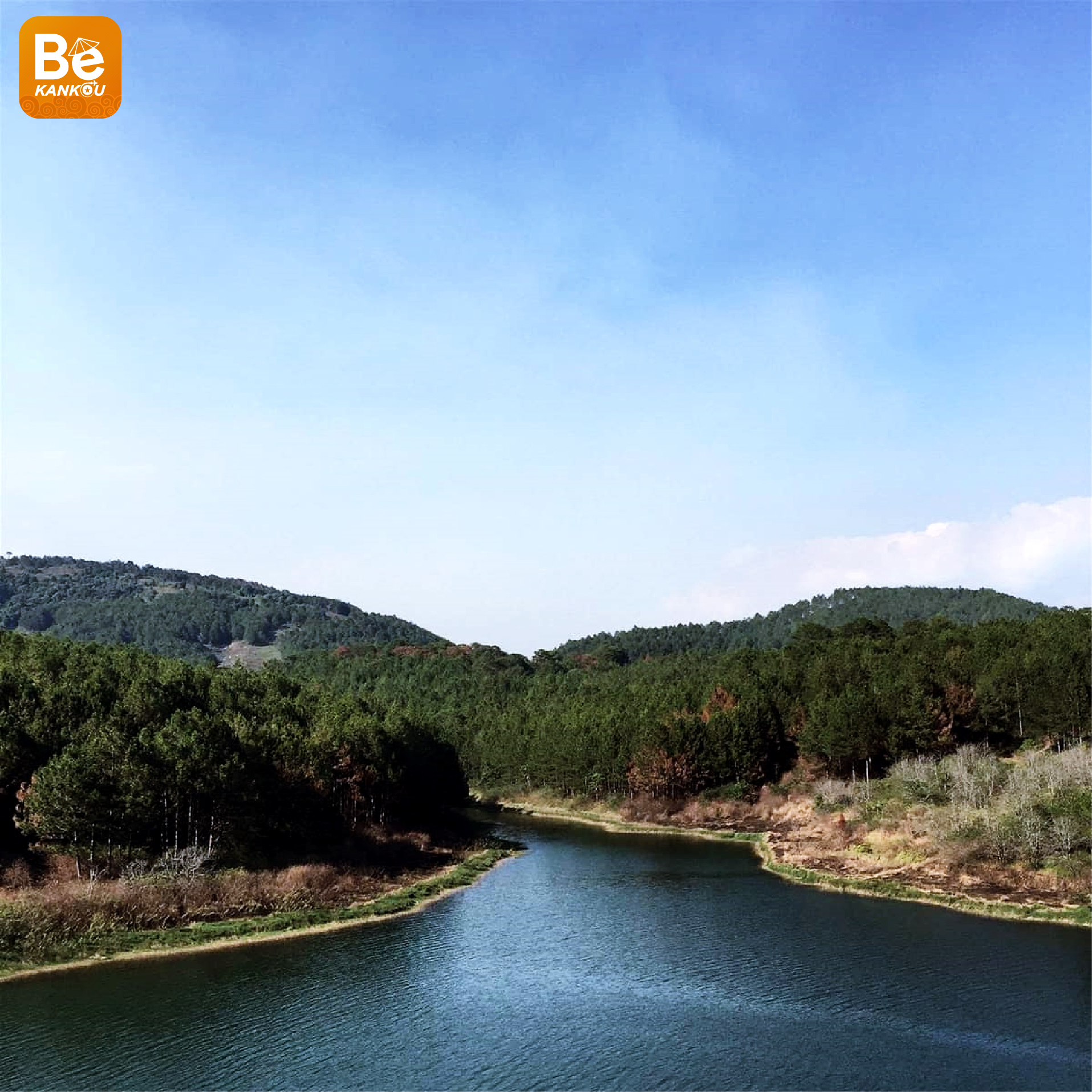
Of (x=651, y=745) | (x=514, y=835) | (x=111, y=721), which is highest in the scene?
(x=111, y=721)

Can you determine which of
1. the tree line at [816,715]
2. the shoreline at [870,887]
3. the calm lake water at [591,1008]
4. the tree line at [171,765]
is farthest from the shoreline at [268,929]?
the tree line at [816,715]

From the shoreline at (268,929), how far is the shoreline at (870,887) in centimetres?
2703

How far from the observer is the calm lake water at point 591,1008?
120 feet

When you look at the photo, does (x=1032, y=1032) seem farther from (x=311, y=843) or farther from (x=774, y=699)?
(x=774, y=699)

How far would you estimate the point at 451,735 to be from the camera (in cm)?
16550

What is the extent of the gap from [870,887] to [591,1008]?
3448 cm

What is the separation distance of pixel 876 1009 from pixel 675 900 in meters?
26.5

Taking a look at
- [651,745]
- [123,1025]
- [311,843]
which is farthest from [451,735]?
[123,1025]

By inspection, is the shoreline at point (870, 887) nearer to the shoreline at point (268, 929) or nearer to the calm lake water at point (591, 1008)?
the calm lake water at point (591, 1008)

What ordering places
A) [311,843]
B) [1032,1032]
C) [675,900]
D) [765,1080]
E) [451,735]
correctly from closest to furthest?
[765,1080], [1032,1032], [675,900], [311,843], [451,735]

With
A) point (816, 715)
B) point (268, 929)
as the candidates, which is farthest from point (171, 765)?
point (816, 715)

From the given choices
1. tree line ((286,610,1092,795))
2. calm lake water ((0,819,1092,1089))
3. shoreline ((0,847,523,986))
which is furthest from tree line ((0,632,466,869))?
tree line ((286,610,1092,795))

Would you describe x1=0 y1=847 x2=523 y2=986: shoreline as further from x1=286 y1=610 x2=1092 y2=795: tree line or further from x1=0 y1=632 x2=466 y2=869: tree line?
x1=286 y1=610 x2=1092 y2=795: tree line

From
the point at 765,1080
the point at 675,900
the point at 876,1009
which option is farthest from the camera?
the point at 675,900
